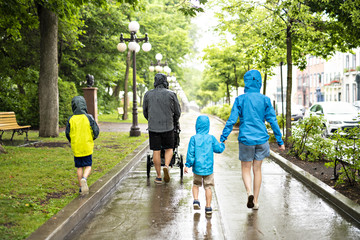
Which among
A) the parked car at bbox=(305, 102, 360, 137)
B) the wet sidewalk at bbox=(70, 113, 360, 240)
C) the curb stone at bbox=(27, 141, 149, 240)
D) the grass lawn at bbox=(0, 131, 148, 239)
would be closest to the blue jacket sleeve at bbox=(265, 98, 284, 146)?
the wet sidewalk at bbox=(70, 113, 360, 240)

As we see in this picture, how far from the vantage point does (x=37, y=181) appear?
22.8 feet

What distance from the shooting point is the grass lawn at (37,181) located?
15.6ft

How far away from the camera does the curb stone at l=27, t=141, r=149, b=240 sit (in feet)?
14.1

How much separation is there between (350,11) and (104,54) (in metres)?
18.5

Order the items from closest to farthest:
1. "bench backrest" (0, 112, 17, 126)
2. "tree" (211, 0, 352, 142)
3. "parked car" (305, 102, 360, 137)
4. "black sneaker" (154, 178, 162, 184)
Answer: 1. "black sneaker" (154, 178, 162, 184)
2. "tree" (211, 0, 352, 142)
3. "bench backrest" (0, 112, 17, 126)
4. "parked car" (305, 102, 360, 137)

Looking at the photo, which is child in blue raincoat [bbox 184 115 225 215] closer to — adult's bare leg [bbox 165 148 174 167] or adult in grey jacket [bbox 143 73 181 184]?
adult in grey jacket [bbox 143 73 181 184]

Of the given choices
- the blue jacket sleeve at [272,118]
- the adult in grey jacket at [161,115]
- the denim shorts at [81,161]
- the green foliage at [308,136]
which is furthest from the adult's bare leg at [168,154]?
the green foliage at [308,136]

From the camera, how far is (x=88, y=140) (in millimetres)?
6023

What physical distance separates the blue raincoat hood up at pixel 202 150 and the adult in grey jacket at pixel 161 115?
179 centimetres

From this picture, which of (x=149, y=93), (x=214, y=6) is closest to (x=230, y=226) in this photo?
(x=149, y=93)

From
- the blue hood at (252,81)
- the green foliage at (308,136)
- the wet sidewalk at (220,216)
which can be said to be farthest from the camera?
the green foliage at (308,136)

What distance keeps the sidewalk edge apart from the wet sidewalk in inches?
4.4

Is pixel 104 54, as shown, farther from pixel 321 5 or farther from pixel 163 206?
pixel 163 206

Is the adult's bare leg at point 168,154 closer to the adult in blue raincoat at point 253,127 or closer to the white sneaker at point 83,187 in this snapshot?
the white sneaker at point 83,187
